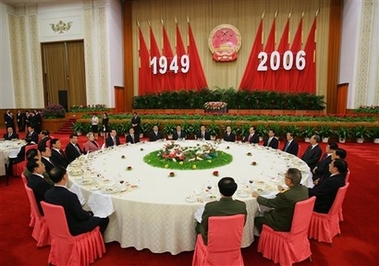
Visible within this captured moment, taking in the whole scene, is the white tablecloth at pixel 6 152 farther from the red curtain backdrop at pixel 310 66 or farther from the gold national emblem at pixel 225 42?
the red curtain backdrop at pixel 310 66

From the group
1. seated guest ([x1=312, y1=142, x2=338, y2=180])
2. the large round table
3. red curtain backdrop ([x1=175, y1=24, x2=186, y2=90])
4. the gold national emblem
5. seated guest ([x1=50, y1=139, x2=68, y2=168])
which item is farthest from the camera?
red curtain backdrop ([x1=175, y1=24, x2=186, y2=90])

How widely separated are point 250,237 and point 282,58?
13095 millimetres

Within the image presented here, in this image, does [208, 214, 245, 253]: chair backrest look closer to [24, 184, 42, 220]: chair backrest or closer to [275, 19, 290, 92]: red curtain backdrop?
[24, 184, 42, 220]: chair backrest

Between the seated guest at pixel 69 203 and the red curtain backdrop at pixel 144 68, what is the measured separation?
43.8 ft

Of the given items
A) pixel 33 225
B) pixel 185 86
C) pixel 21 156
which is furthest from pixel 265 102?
pixel 33 225

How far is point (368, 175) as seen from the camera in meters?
5.53

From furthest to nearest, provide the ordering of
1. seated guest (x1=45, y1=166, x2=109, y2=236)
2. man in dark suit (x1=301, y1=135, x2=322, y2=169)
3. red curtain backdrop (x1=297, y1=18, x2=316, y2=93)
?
red curtain backdrop (x1=297, y1=18, x2=316, y2=93)
man in dark suit (x1=301, y1=135, x2=322, y2=169)
seated guest (x1=45, y1=166, x2=109, y2=236)

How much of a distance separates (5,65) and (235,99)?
1285 cm

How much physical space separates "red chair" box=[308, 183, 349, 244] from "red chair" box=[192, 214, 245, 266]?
130 centimetres

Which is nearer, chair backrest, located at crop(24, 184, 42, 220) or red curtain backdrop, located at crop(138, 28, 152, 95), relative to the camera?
chair backrest, located at crop(24, 184, 42, 220)

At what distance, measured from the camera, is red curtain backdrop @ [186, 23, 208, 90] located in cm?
1496

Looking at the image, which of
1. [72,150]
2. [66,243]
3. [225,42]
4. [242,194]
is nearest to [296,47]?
[225,42]

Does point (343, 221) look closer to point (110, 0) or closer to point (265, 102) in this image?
point (265, 102)

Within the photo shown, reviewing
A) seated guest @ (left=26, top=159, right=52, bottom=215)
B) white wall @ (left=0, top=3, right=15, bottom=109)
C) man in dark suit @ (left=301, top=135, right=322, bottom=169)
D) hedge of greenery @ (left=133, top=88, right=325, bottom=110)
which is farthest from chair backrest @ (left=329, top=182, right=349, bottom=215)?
white wall @ (left=0, top=3, right=15, bottom=109)
